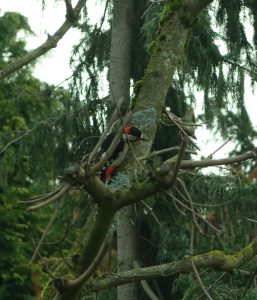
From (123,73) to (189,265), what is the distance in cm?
645

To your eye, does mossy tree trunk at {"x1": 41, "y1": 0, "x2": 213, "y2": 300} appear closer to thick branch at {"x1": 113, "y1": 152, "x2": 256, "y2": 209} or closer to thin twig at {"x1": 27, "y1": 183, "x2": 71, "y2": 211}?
thick branch at {"x1": 113, "y1": 152, "x2": 256, "y2": 209}

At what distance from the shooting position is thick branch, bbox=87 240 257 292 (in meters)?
5.17

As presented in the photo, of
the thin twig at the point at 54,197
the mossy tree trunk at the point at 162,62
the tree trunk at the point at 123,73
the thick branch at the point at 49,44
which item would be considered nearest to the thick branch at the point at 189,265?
the mossy tree trunk at the point at 162,62

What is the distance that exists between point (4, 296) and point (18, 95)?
25.6 feet

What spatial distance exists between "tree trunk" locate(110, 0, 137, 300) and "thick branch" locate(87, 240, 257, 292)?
521cm

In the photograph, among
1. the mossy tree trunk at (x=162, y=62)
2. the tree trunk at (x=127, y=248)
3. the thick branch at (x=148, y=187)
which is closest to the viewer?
the thick branch at (x=148, y=187)

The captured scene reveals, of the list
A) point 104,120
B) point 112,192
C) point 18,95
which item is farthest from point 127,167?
point 104,120

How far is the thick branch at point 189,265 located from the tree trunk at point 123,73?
5211 mm

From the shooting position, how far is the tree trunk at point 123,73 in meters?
11.1

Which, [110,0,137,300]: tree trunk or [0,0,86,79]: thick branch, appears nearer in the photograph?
[0,0,86,79]: thick branch

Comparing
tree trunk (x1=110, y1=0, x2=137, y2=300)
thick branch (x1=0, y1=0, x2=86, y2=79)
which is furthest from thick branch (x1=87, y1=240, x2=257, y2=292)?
tree trunk (x1=110, y1=0, x2=137, y2=300)

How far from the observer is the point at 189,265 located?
5137 millimetres

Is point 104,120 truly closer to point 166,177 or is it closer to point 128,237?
point 128,237

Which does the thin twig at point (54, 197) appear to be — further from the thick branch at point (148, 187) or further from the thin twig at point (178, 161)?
the thin twig at point (178, 161)
